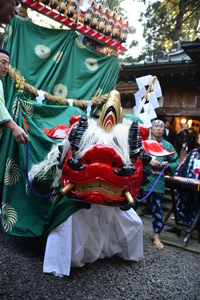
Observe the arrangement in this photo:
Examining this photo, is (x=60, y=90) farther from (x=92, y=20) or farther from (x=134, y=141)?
(x=134, y=141)

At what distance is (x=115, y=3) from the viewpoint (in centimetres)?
1345

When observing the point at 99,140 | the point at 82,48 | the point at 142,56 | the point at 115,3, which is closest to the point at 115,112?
the point at 99,140

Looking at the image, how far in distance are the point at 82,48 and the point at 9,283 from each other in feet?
11.6

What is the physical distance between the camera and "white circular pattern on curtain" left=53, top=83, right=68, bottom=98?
4.14 m

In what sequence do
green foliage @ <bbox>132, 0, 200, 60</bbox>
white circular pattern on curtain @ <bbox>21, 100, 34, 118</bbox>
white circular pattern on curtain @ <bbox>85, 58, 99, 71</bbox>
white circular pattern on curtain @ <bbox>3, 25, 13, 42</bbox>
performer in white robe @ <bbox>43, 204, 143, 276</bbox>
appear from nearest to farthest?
performer in white robe @ <bbox>43, 204, 143, 276</bbox>
white circular pattern on curtain @ <bbox>21, 100, 34, 118</bbox>
white circular pattern on curtain @ <bbox>3, 25, 13, 42</bbox>
white circular pattern on curtain @ <bbox>85, 58, 99, 71</bbox>
green foliage @ <bbox>132, 0, 200, 60</bbox>

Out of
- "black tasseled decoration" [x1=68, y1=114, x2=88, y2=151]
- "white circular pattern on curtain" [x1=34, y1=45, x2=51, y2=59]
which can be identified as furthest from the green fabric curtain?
"black tasseled decoration" [x1=68, y1=114, x2=88, y2=151]

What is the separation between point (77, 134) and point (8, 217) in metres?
1.46

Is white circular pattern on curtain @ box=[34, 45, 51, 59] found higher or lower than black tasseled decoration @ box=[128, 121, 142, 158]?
higher

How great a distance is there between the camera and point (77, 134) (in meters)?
2.28

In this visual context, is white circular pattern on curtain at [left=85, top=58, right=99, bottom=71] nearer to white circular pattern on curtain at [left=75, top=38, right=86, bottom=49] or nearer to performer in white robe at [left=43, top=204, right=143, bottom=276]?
white circular pattern on curtain at [left=75, top=38, right=86, bottom=49]

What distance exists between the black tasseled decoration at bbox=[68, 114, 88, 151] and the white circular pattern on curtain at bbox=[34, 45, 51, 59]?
212 centimetres

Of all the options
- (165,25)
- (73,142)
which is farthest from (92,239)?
(165,25)

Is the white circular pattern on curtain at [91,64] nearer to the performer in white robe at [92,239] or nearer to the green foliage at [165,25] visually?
the performer in white robe at [92,239]

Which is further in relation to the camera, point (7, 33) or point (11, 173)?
point (7, 33)
